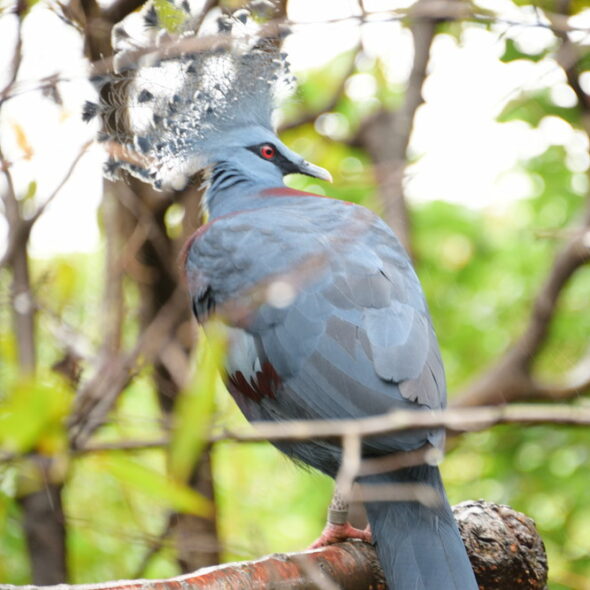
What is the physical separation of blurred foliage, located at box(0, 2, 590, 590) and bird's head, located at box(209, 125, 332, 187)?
207mm

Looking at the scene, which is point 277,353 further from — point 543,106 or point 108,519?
point 108,519

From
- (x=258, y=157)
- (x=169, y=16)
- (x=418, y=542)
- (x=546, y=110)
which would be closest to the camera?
(x=418, y=542)

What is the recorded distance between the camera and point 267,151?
9.26 ft

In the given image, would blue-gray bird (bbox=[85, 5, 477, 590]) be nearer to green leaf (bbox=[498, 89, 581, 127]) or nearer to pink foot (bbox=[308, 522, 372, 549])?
pink foot (bbox=[308, 522, 372, 549])

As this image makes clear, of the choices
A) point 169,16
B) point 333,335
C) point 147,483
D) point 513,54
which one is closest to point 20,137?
point 169,16

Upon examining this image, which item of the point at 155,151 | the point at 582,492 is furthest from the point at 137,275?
the point at 582,492

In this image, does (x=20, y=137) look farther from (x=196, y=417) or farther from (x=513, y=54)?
(x=513, y=54)

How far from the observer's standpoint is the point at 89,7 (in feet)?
9.00

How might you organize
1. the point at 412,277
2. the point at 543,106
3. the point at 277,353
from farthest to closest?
the point at 543,106
the point at 412,277
the point at 277,353

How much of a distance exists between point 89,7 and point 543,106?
1.65 meters

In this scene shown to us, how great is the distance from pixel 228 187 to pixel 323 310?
31.0 inches

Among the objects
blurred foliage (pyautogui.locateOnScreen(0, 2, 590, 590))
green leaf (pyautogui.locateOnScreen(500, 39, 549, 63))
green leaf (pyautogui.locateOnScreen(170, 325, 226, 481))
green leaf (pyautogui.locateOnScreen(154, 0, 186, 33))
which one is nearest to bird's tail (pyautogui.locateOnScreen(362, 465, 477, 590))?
blurred foliage (pyautogui.locateOnScreen(0, 2, 590, 590))

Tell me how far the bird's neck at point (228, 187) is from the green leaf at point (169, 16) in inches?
21.9

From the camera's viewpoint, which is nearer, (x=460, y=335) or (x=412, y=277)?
(x=412, y=277)
